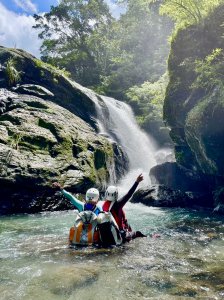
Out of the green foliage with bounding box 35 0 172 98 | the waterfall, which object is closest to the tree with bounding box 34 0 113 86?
the green foliage with bounding box 35 0 172 98

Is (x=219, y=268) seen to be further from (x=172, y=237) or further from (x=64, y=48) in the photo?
(x=64, y=48)

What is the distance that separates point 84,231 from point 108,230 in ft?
2.25

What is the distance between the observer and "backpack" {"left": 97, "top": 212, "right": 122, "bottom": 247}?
7.99 meters

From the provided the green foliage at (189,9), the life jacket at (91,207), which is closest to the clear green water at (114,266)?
the life jacket at (91,207)

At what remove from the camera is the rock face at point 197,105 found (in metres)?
15.5

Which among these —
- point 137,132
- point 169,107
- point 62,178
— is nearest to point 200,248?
point 62,178

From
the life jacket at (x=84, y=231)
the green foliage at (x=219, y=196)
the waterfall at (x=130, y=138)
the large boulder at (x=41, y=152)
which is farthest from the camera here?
the waterfall at (x=130, y=138)

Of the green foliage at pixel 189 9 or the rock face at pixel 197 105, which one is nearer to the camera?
the rock face at pixel 197 105

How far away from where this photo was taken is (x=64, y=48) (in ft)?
159

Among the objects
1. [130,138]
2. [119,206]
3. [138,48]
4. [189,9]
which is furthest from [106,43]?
[119,206]

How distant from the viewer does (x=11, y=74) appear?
851 inches

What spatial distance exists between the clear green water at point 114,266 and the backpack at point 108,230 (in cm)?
34

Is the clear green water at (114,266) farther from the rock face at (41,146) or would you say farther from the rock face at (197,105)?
the rock face at (197,105)

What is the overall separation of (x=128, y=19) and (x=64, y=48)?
37.2ft
